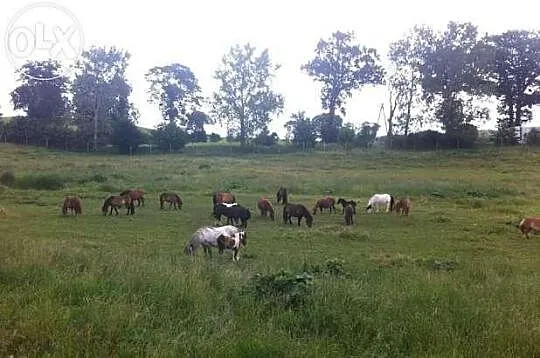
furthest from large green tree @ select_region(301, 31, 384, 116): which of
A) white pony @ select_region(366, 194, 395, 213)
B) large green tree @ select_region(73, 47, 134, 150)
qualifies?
white pony @ select_region(366, 194, 395, 213)

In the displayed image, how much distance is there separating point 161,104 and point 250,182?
175 feet

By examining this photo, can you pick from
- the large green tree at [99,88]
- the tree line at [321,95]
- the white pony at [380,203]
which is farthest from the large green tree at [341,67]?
the white pony at [380,203]

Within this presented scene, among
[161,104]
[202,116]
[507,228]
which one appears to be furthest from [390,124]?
[507,228]

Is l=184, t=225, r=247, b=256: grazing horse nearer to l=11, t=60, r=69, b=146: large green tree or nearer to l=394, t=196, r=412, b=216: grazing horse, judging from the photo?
l=394, t=196, r=412, b=216: grazing horse

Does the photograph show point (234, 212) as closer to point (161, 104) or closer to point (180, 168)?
point (180, 168)

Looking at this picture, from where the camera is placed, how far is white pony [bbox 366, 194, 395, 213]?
27234mm

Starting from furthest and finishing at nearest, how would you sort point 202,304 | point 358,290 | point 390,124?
point 390,124 < point 358,290 < point 202,304

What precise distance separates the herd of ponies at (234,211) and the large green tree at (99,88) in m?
52.2

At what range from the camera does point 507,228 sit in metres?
21.3

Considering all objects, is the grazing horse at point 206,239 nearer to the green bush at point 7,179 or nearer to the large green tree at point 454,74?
the green bush at point 7,179

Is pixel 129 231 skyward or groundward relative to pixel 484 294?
groundward

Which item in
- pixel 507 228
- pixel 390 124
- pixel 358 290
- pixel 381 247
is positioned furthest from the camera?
pixel 390 124

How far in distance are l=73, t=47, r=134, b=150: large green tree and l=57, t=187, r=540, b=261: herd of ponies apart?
52242mm

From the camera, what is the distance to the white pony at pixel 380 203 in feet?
89.4
